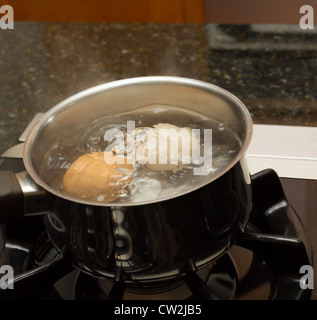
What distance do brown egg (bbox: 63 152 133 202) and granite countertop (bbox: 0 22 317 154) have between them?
349 millimetres

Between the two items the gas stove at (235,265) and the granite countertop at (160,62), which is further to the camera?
the granite countertop at (160,62)

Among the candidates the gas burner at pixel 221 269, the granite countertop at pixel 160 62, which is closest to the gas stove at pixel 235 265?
the gas burner at pixel 221 269

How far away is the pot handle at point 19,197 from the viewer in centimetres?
51

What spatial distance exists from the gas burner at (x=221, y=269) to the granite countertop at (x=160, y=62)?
231mm

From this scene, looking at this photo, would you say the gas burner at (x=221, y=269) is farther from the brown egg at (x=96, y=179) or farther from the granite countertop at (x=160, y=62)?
the granite countertop at (x=160, y=62)

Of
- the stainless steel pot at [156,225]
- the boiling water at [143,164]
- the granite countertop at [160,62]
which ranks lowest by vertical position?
the stainless steel pot at [156,225]

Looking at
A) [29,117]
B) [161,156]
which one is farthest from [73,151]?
[29,117]

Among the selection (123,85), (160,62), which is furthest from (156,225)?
(160,62)

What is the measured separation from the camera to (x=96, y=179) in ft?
1.78

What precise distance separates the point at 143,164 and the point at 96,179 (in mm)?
56

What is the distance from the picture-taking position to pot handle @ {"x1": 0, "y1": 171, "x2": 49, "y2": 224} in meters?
0.51

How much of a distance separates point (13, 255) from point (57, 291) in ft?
0.25

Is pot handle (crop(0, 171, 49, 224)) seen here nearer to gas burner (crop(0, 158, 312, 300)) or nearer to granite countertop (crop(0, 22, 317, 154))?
gas burner (crop(0, 158, 312, 300))

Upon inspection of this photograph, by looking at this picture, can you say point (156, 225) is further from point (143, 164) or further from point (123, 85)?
point (123, 85)
